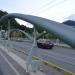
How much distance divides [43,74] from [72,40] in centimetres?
900

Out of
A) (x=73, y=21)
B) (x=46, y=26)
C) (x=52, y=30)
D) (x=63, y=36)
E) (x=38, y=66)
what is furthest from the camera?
(x=38, y=66)

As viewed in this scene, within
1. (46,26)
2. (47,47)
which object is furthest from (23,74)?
(47,47)

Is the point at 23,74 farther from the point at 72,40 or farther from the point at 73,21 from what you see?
the point at 72,40

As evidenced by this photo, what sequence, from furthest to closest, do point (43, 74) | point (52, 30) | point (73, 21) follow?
point (43, 74) < point (73, 21) < point (52, 30)

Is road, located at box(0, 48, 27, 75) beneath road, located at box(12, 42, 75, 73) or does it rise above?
above

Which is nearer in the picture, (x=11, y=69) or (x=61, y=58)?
(x=11, y=69)

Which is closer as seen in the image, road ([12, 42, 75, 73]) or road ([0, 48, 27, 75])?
road ([0, 48, 27, 75])

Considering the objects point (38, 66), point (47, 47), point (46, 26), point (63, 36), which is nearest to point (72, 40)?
point (63, 36)

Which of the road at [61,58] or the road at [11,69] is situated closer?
the road at [11,69]

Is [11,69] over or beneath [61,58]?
over

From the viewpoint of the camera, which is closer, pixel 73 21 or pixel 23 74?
pixel 73 21

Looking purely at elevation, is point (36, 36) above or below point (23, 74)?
above

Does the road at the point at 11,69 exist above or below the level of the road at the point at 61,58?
above

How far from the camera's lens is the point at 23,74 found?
576 inches
